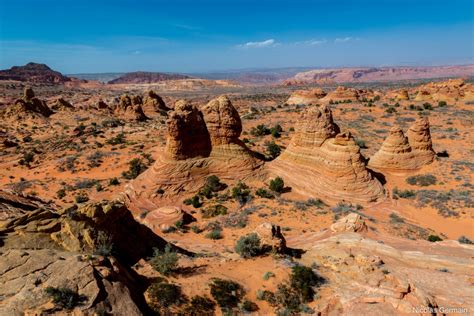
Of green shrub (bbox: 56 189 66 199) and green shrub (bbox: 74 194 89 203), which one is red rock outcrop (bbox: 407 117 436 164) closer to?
green shrub (bbox: 74 194 89 203)

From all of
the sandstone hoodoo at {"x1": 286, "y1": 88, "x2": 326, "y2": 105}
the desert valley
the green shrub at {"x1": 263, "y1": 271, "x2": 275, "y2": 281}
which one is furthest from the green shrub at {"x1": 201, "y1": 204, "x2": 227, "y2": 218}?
the sandstone hoodoo at {"x1": 286, "y1": 88, "x2": 326, "y2": 105}

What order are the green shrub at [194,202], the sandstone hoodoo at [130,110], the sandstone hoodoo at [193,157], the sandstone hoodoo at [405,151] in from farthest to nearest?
the sandstone hoodoo at [130,110] → the sandstone hoodoo at [405,151] → the sandstone hoodoo at [193,157] → the green shrub at [194,202]

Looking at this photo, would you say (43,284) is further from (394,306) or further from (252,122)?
(252,122)

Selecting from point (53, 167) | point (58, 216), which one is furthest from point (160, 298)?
point (53, 167)

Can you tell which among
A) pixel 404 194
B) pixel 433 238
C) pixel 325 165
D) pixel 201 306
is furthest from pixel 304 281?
pixel 404 194

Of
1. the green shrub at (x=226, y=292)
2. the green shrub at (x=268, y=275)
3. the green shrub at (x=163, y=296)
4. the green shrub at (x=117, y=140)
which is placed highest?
the green shrub at (x=117, y=140)

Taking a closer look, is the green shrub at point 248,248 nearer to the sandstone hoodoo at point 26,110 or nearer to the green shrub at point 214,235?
the green shrub at point 214,235

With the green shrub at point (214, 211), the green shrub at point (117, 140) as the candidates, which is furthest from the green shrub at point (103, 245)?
the green shrub at point (117, 140)

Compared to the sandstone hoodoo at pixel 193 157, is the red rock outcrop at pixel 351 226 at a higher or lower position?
lower

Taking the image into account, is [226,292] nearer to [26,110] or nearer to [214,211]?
[214,211]
